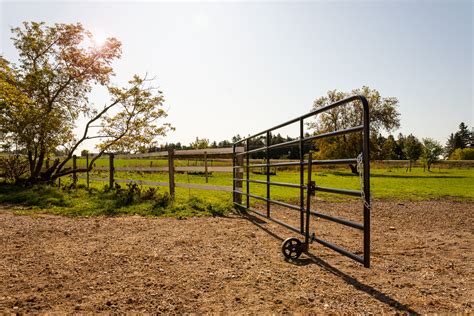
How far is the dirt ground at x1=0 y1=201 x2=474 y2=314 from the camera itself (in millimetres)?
2445

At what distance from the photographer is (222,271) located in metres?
3.21

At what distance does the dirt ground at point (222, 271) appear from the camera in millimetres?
2445

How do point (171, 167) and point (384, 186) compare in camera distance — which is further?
point (384, 186)

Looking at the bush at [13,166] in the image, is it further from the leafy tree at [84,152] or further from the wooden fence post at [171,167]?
the wooden fence post at [171,167]

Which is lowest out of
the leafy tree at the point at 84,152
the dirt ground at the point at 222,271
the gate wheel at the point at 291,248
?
the dirt ground at the point at 222,271

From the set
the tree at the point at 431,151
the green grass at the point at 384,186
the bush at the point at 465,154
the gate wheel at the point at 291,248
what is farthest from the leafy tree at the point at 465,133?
the gate wheel at the point at 291,248

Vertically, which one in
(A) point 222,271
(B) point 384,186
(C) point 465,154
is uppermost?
(C) point 465,154

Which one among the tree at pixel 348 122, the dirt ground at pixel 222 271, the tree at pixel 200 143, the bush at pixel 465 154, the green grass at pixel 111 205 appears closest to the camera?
the dirt ground at pixel 222 271

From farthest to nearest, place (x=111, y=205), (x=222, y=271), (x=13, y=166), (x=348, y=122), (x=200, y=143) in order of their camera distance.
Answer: (x=200, y=143) → (x=348, y=122) → (x=13, y=166) → (x=111, y=205) → (x=222, y=271)

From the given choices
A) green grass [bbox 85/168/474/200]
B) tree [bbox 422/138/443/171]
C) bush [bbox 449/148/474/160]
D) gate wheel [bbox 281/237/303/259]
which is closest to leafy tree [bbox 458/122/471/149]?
bush [bbox 449/148/474/160]

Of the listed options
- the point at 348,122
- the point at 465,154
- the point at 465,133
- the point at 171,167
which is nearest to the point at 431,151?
the point at 348,122

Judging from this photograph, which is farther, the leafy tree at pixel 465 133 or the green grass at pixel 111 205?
the leafy tree at pixel 465 133

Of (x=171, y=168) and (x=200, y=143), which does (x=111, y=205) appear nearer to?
(x=171, y=168)

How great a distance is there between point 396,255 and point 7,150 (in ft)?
43.8
